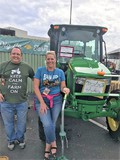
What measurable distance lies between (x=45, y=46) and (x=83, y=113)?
679 centimetres

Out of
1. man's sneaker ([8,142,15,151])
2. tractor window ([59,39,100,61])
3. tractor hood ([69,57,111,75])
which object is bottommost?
man's sneaker ([8,142,15,151])

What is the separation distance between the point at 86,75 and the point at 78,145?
4.86 ft

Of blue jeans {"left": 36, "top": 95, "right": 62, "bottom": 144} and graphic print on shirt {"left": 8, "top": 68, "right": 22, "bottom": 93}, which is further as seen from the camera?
graphic print on shirt {"left": 8, "top": 68, "right": 22, "bottom": 93}

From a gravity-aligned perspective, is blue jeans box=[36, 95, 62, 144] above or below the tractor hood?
below

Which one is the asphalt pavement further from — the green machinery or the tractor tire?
the green machinery

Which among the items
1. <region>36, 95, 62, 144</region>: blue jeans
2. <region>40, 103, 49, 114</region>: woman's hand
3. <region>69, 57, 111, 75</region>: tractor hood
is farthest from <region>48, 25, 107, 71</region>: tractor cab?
<region>40, 103, 49, 114</region>: woman's hand

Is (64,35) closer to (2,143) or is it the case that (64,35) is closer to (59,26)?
(59,26)

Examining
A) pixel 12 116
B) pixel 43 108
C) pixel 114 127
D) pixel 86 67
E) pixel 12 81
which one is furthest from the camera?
pixel 114 127

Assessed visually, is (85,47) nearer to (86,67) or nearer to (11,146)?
(86,67)

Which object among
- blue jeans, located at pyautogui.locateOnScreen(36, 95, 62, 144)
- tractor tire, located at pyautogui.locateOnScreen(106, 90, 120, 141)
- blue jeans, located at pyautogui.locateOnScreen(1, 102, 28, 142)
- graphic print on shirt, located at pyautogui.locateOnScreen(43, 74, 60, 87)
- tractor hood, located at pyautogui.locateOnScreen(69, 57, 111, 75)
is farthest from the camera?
tractor tire, located at pyautogui.locateOnScreen(106, 90, 120, 141)

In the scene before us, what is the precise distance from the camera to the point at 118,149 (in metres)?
4.27

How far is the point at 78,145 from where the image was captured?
175 inches

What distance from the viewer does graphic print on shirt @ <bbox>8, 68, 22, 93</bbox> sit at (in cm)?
380

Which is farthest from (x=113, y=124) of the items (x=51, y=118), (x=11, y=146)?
(x=11, y=146)
